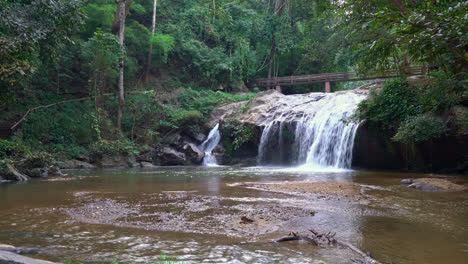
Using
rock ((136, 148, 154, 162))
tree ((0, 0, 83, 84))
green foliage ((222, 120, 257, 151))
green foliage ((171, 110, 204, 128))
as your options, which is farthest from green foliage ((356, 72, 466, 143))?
tree ((0, 0, 83, 84))

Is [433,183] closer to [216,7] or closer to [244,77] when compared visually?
[244,77]

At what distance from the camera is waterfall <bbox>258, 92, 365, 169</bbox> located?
50.5 feet

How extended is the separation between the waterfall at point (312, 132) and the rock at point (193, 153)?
11.0ft

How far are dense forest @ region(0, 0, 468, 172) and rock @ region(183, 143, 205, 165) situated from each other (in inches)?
72.2

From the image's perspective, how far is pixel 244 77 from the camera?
3094cm

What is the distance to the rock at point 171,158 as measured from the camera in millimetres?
19688

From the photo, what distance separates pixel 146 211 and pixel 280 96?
1750 cm

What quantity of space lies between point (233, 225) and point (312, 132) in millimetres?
12844

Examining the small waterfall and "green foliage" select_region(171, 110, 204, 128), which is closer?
the small waterfall

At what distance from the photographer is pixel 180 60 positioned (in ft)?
93.6

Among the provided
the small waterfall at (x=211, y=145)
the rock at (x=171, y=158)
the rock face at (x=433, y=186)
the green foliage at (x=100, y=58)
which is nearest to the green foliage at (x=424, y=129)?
the rock face at (x=433, y=186)

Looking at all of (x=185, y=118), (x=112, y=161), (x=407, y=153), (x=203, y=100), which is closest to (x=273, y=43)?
(x=203, y=100)

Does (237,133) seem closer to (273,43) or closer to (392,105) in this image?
(392,105)

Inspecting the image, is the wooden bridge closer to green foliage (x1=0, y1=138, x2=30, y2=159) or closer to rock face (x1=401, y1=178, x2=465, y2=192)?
rock face (x1=401, y1=178, x2=465, y2=192)
